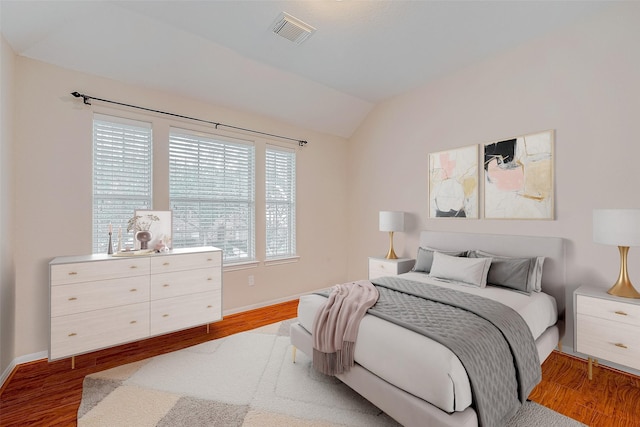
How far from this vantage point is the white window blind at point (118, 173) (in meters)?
2.95

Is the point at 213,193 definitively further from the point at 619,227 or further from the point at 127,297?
the point at 619,227

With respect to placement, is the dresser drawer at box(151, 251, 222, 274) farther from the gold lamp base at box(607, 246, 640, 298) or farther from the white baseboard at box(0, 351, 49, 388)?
the gold lamp base at box(607, 246, 640, 298)

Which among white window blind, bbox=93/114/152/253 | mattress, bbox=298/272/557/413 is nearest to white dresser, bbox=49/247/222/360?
white window blind, bbox=93/114/152/253

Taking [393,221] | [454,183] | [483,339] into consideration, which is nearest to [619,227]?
[483,339]

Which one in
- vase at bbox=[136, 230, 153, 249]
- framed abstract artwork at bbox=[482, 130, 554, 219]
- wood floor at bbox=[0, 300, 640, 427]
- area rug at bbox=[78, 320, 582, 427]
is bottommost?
wood floor at bbox=[0, 300, 640, 427]

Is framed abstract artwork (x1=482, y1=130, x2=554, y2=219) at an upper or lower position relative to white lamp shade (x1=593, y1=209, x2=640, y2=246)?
upper

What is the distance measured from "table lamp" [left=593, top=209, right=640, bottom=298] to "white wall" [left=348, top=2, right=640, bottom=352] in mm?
291

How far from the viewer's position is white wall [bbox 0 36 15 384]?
2266mm

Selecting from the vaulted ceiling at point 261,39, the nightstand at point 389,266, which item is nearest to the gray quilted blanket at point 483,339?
the nightstand at point 389,266

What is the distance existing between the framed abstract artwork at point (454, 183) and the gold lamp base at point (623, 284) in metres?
1.32

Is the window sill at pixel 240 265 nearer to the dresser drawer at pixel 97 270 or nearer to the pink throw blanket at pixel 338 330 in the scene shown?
the dresser drawer at pixel 97 270

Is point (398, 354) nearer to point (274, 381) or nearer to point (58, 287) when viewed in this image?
point (274, 381)

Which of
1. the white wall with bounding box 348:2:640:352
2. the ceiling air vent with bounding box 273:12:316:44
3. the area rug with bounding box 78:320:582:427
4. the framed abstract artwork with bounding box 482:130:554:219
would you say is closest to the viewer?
the area rug with bounding box 78:320:582:427

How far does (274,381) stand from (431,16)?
11.4 feet
